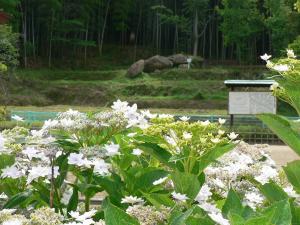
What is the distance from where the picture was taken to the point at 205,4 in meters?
32.6

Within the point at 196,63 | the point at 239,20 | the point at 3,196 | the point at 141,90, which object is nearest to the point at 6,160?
the point at 3,196

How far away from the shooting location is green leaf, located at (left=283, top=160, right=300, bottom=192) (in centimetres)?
152

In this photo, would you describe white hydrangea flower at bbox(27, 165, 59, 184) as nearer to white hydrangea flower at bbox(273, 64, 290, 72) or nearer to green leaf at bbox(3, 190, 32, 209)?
green leaf at bbox(3, 190, 32, 209)

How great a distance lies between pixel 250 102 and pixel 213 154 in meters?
13.5

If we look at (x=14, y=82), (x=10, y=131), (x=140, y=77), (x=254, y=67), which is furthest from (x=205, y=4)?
(x=10, y=131)

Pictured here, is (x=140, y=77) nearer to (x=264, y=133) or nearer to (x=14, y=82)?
(x=14, y=82)

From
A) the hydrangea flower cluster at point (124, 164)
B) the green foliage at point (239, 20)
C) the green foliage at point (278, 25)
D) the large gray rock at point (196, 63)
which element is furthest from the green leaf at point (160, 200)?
the large gray rock at point (196, 63)

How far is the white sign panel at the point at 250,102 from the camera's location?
14.9 m

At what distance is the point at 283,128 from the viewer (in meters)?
1.58

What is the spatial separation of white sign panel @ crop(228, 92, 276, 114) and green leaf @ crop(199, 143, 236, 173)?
1333 cm

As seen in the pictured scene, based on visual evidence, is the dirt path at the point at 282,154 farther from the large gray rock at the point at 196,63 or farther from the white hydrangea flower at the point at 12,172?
the large gray rock at the point at 196,63

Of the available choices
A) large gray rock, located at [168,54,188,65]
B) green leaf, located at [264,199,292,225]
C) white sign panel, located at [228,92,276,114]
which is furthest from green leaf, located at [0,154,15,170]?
large gray rock, located at [168,54,188,65]

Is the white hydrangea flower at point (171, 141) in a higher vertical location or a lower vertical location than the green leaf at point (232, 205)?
Answer: higher

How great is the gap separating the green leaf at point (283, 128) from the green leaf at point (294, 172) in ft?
0.30
